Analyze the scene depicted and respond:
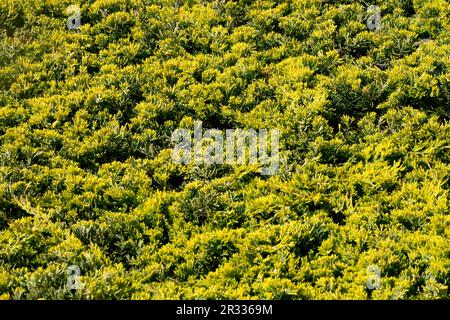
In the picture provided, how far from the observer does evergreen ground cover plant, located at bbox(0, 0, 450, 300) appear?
6.18m

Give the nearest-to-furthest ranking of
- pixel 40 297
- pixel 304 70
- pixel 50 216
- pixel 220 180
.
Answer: pixel 40 297 < pixel 50 216 < pixel 220 180 < pixel 304 70

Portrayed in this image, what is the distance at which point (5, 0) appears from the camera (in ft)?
32.7

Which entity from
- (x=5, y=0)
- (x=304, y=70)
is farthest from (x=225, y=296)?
(x=5, y=0)

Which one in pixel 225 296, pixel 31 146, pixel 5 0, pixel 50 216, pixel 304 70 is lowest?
pixel 225 296

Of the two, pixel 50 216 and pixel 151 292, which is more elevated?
pixel 50 216

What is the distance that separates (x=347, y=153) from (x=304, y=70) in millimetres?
1754

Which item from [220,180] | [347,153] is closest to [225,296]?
[220,180]

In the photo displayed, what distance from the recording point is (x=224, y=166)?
7.56 metres

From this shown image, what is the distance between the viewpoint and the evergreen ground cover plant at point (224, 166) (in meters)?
6.18

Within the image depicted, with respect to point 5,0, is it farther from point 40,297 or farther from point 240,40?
point 40,297

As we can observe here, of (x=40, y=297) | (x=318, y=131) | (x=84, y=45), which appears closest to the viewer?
(x=40, y=297)

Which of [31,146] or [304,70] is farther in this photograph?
[304,70]

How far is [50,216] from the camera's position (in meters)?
6.67

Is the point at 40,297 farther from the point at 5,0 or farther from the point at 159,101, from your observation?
the point at 5,0
